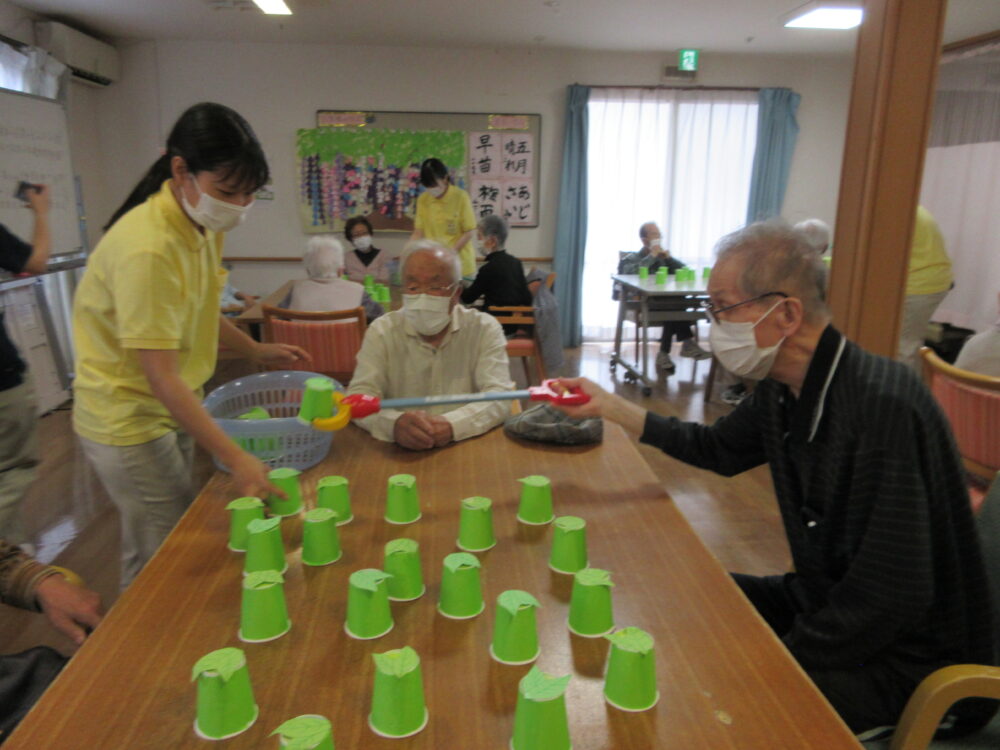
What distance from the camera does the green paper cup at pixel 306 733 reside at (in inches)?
25.6

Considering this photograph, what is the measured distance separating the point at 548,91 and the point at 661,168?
1.26 metres

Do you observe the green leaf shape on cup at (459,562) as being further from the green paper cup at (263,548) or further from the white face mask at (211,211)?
the white face mask at (211,211)

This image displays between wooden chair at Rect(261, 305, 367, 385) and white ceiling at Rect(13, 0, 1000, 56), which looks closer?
wooden chair at Rect(261, 305, 367, 385)

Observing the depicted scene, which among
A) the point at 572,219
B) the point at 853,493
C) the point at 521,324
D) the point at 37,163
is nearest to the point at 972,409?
the point at 853,493

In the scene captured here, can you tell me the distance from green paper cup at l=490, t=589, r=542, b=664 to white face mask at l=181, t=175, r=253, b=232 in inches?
38.5

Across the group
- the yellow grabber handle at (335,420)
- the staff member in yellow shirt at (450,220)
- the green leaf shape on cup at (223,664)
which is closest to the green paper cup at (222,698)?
the green leaf shape on cup at (223,664)

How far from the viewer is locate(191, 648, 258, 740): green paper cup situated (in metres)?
0.71

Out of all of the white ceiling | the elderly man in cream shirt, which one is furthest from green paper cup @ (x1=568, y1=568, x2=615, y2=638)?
the white ceiling

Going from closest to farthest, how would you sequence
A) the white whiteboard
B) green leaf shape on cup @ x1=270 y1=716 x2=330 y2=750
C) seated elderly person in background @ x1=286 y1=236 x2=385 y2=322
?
green leaf shape on cup @ x1=270 y1=716 x2=330 y2=750 → seated elderly person in background @ x1=286 y1=236 x2=385 y2=322 → the white whiteboard

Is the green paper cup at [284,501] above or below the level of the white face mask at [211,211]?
below

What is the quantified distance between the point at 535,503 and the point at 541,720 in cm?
53

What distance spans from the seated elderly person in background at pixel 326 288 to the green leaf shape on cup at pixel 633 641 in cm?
275

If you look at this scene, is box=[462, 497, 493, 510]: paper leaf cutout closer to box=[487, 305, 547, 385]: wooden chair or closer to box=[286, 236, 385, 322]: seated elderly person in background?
box=[286, 236, 385, 322]: seated elderly person in background

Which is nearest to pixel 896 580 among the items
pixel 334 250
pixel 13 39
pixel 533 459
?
pixel 533 459
